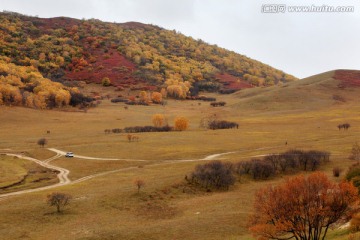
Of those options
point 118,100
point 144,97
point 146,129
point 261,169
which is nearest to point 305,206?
point 261,169

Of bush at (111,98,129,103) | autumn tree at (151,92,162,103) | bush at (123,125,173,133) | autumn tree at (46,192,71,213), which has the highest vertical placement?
autumn tree at (151,92,162,103)

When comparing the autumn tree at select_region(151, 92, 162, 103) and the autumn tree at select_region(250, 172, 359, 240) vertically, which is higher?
the autumn tree at select_region(151, 92, 162, 103)

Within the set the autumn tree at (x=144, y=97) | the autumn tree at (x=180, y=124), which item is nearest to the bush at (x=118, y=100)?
the autumn tree at (x=144, y=97)

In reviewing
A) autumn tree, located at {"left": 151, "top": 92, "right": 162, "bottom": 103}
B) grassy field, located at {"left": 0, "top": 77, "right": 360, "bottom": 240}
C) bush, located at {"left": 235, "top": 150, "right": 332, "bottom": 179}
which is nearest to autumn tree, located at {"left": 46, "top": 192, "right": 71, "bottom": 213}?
grassy field, located at {"left": 0, "top": 77, "right": 360, "bottom": 240}

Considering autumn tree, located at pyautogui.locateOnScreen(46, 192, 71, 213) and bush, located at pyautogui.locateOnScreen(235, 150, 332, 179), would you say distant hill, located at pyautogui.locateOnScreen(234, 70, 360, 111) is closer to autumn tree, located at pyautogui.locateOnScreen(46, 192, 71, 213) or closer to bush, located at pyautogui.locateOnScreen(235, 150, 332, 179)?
bush, located at pyautogui.locateOnScreen(235, 150, 332, 179)

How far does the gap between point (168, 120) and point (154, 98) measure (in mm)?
54429

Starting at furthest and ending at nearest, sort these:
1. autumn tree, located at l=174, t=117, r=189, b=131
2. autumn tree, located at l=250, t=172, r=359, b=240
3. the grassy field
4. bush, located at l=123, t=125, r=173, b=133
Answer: autumn tree, located at l=174, t=117, r=189, b=131
bush, located at l=123, t=125, r=173, b=133
the grassy field
autumn tree, located at l=250, t=172, r=359, b=240

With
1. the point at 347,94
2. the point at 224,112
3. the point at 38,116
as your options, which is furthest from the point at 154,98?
the point at 347,94

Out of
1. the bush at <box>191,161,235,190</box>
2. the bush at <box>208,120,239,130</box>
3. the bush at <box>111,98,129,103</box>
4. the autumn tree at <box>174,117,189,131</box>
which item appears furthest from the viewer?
the bush at <box>111,98,129,103</box>

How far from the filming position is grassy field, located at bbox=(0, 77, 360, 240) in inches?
1607

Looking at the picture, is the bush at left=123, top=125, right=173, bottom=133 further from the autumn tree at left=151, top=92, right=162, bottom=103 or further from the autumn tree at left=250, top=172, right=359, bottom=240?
the autumn tree at left=250, top=172, right=359, bottom=240

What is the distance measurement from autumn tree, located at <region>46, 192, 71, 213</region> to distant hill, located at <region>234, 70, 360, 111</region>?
12736 cm

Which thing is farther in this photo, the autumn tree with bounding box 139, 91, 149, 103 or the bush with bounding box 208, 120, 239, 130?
the autumn tree with bounding box 139, 91, 149, 103

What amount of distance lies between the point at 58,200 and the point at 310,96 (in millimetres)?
149195
